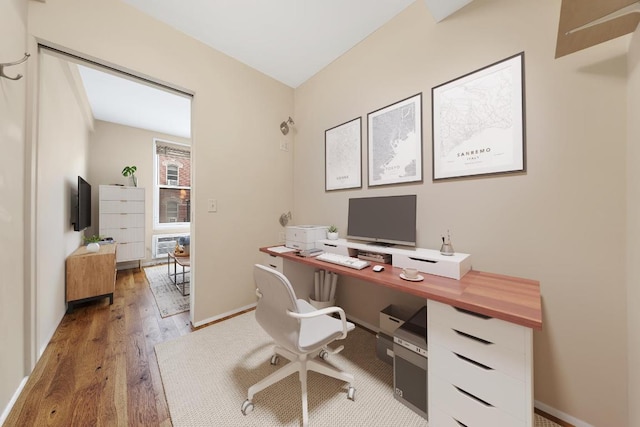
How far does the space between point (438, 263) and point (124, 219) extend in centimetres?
494

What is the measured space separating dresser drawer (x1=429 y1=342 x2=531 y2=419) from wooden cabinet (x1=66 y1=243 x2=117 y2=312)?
3475 millimetres

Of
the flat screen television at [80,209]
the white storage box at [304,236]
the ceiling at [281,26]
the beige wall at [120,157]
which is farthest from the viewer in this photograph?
the beige wall at [120,157]

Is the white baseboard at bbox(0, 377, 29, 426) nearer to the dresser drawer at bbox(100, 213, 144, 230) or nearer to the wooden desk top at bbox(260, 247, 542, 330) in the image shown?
the wooden desk top at bbox(260, 247, 542, 330)

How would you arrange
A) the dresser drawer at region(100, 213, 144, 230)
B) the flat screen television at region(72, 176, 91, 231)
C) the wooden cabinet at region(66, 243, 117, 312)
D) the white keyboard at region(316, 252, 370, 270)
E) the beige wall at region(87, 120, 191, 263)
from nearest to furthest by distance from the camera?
the white keyboard at region(316, 252, 370, 270) < the wooden cabinet at region(66, 243, 117, 312) < the flat screen television at region(72, 176, 91, 231) < the dresser drawer at region(100, 213, 144, 230) < the beige wall at region(87, 120, 191, 263)

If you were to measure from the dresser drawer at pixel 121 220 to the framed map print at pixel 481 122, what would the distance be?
4.87 m

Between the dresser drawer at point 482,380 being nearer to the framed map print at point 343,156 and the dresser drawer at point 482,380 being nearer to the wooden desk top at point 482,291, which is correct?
the wooden desk top at point 482,291

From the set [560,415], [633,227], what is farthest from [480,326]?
[560,415]

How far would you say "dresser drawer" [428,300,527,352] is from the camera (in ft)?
2.90

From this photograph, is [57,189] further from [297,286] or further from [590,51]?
[590,51]

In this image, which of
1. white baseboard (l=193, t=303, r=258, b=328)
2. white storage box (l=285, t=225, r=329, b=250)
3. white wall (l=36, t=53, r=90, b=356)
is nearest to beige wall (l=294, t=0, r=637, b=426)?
white storage box (l=285, t=225, r=329, b=250)

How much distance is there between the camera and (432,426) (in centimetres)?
112

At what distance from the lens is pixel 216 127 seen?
7.50 feet

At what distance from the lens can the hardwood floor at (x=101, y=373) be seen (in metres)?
1.23

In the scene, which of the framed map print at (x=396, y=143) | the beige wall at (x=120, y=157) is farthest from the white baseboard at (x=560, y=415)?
the beige wall at (x=120, y=157)
